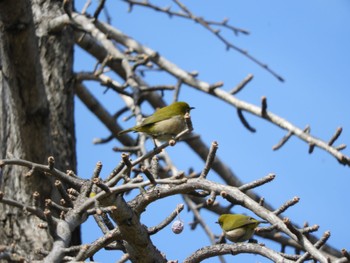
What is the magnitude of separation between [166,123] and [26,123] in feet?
3.20

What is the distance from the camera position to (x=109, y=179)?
2795mm

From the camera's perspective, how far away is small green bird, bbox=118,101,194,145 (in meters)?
4.14

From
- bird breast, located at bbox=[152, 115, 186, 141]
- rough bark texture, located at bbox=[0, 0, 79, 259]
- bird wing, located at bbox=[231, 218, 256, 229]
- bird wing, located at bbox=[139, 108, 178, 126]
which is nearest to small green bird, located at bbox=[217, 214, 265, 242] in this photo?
bird wing, located at bbox=[231, 218, 256, 229]

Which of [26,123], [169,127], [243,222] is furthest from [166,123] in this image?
[26,123]

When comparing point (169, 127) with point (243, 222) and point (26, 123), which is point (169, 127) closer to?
point (243, 222)

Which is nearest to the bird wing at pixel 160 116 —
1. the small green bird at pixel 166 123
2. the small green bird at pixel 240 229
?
the small green bird at pixel 166 123

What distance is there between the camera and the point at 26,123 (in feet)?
14.7

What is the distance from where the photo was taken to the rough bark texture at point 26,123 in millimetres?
4211

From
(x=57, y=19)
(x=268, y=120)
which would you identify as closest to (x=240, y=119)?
(x=268, y=120)

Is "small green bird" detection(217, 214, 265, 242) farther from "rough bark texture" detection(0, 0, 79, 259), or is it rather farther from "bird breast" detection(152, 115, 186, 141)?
"rough bark texture" detection(0, 0, 79, 259)

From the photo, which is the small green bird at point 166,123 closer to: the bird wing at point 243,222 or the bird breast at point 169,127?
the bird breast at point 169,127

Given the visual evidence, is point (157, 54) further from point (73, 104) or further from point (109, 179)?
point (109, 179)

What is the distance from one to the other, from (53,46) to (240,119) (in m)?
1.60

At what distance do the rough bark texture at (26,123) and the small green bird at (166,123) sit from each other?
2.34ft
